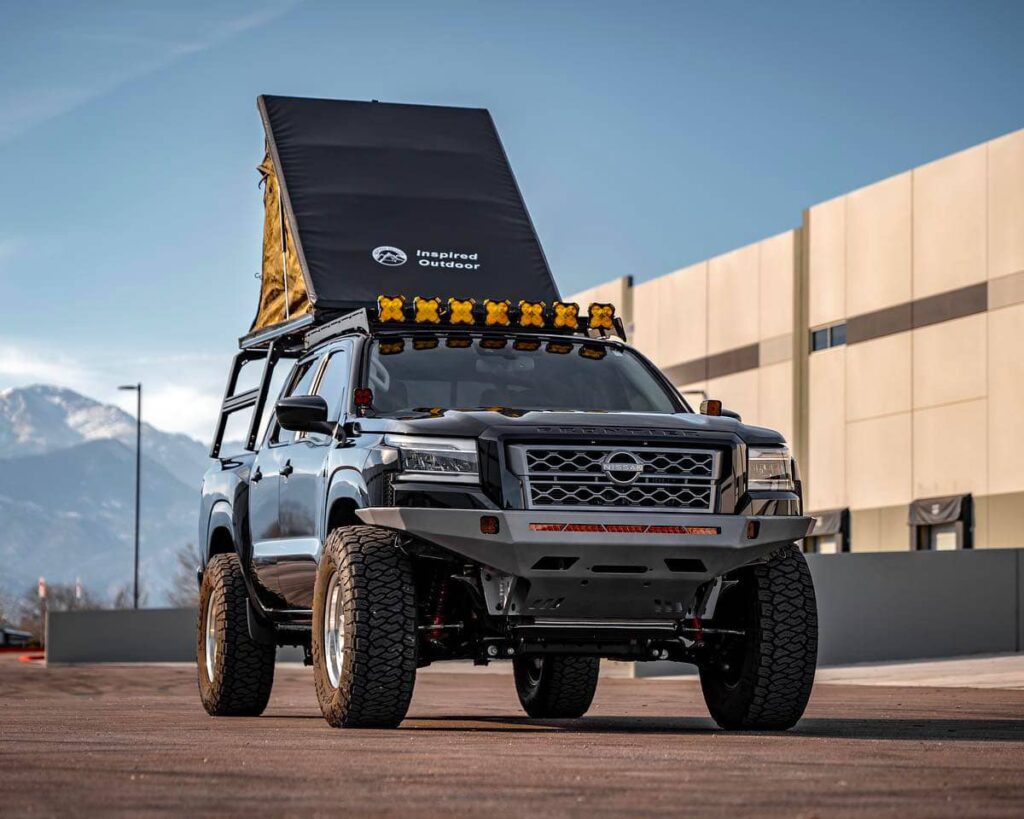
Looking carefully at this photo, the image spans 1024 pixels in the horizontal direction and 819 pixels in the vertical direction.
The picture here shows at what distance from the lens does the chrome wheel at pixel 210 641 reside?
47.5 feet

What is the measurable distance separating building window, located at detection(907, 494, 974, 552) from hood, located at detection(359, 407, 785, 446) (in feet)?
103

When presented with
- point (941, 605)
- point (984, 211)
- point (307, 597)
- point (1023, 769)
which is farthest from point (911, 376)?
point (1023, 769)

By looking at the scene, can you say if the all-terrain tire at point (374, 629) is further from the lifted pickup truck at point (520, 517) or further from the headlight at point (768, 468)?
the headlight at point (768, 468)

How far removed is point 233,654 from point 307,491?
214 cm

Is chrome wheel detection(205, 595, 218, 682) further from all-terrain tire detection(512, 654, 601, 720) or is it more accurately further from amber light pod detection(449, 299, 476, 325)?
amber light pod detection(449, 299, 476, 325)

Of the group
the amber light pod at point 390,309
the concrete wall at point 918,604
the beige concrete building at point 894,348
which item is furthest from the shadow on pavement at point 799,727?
the beige concrete building at point 894,348

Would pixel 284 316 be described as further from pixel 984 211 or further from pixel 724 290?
pixel 724 290

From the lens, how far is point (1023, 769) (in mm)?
8547

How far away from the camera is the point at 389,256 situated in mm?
15531

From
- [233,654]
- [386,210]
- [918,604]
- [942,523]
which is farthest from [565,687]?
[942,523]

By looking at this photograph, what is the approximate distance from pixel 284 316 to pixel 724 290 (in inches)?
1552

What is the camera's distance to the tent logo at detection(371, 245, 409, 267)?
15445 mm

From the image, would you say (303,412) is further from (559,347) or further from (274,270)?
(274,270)

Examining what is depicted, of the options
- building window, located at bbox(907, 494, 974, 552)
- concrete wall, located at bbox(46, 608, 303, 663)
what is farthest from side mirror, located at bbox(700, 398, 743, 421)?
concrete wall, located at bbox(46, 608, 303, 663)
